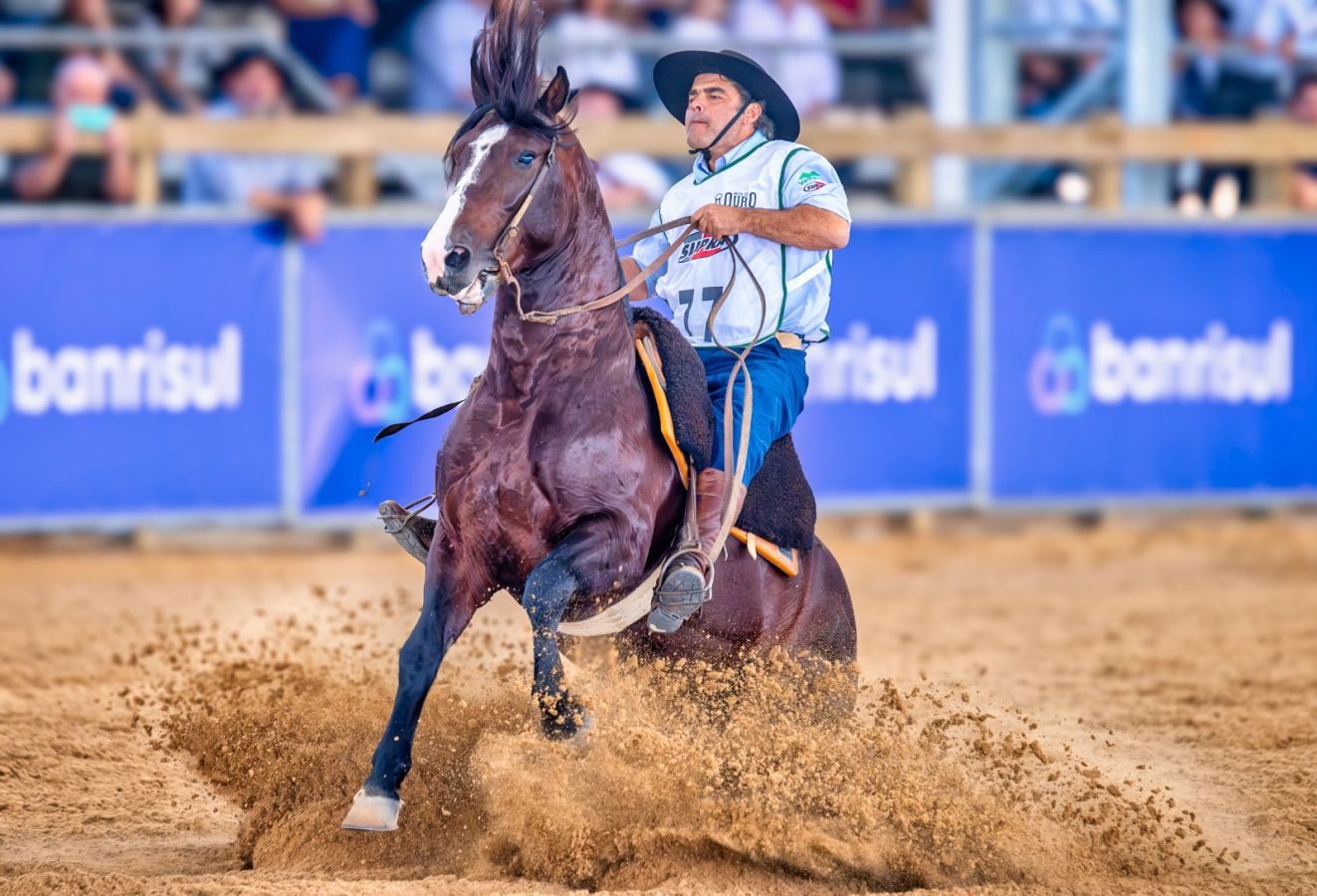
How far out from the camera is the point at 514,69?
4.32m

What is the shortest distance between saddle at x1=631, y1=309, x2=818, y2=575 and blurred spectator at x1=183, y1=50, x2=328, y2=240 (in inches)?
220

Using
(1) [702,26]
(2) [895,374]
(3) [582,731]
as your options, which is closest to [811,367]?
(2) [895,374]

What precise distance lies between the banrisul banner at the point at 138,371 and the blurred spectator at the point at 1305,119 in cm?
669

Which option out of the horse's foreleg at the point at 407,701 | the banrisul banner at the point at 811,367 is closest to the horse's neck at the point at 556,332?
the horse's foreleg at the point at 407,701

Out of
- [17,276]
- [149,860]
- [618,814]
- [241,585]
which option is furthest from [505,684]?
[17,276]

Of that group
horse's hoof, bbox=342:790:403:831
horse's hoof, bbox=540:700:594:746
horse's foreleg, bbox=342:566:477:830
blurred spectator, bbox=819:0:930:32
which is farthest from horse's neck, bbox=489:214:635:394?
blurred spectator, bbox=819:0:930:32

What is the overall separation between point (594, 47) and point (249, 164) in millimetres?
2277

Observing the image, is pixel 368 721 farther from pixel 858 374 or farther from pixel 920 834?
pixel 858 374

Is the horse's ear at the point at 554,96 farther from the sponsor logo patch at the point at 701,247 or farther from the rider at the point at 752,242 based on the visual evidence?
the sponsor logo patch at the point at 701,247

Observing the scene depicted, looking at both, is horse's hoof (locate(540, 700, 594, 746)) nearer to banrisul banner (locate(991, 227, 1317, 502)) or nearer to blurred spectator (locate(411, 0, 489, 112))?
banrisul banner (locate(991, 227, 1317, 502))

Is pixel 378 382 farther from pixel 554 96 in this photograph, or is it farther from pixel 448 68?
pixel 554 96

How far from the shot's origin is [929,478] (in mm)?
10352

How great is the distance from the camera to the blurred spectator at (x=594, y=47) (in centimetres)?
1103

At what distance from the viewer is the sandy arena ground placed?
4320 millimetres
